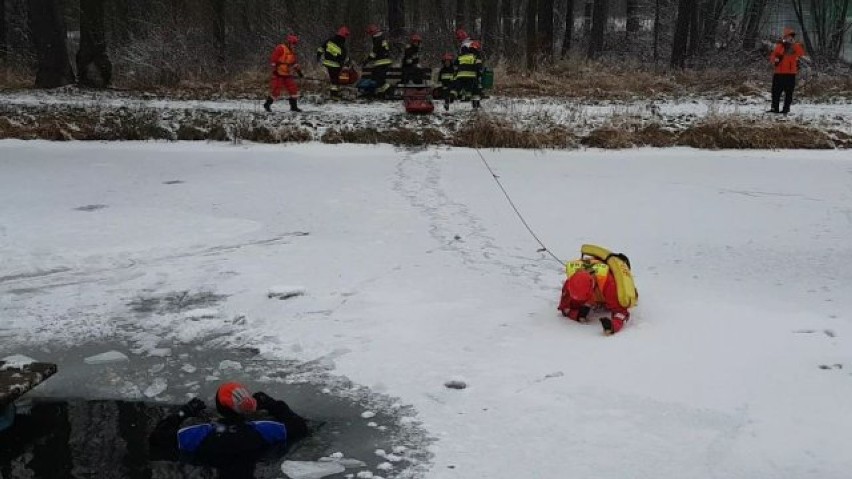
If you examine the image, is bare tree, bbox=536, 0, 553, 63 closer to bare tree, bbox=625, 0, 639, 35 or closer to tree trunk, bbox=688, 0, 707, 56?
tree trunk, bbox=688, 0, 707, 56

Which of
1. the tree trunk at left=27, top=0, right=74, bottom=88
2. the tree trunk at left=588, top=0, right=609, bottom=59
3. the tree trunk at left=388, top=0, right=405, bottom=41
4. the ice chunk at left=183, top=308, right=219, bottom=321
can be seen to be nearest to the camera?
the ice chunk at left=183, top=308, right=219, bottom=321

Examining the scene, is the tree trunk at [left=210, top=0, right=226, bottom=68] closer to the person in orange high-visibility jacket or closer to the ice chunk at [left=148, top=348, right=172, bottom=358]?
the ice chunk at [left=148, top=348, right=172, bottom=358]

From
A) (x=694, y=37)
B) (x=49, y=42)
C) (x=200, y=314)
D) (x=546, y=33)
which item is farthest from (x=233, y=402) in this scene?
(x=694, y=37)

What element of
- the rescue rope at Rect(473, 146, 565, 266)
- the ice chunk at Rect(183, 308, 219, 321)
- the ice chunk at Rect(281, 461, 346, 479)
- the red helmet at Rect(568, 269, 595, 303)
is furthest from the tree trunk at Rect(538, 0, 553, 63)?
the ice chunk at Rect(281, 461, 346, 479)

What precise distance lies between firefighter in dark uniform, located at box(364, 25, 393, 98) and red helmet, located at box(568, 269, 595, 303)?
36.3 ft

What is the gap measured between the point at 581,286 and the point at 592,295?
7.2 inches

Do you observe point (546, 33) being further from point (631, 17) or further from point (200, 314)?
point (200, 314)

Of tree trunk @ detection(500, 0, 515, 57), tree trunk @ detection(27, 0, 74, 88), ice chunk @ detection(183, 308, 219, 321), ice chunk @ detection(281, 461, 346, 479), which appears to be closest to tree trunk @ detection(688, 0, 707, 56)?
tree trunk @ detection(500, 0, 515, 57)

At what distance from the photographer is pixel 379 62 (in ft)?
50.9

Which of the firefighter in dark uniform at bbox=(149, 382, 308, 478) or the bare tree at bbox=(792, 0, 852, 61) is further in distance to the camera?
the bare tree at bbox=(792, 0, 852, 61)

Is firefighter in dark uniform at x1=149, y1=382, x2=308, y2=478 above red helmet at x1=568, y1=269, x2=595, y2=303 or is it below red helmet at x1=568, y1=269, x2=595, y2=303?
below

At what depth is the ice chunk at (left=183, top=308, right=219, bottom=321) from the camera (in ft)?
17.6

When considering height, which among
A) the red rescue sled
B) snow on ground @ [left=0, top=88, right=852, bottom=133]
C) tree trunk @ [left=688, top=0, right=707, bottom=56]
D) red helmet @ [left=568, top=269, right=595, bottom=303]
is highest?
tree trunk @ [left=688, top=0, right=707, bottom=56]

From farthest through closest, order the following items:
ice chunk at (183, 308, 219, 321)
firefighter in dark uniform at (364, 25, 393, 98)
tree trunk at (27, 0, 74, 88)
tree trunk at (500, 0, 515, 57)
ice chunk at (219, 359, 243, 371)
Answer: tree trunk at (500, 0, 515, 57), tree trunk at (27, 0, 74, 88), firefighter in dark uniform at (364, 25, 393, 98), ice chunk at (183, 308, 219, 321), ice chunk at (219, 359, 243, 371)
